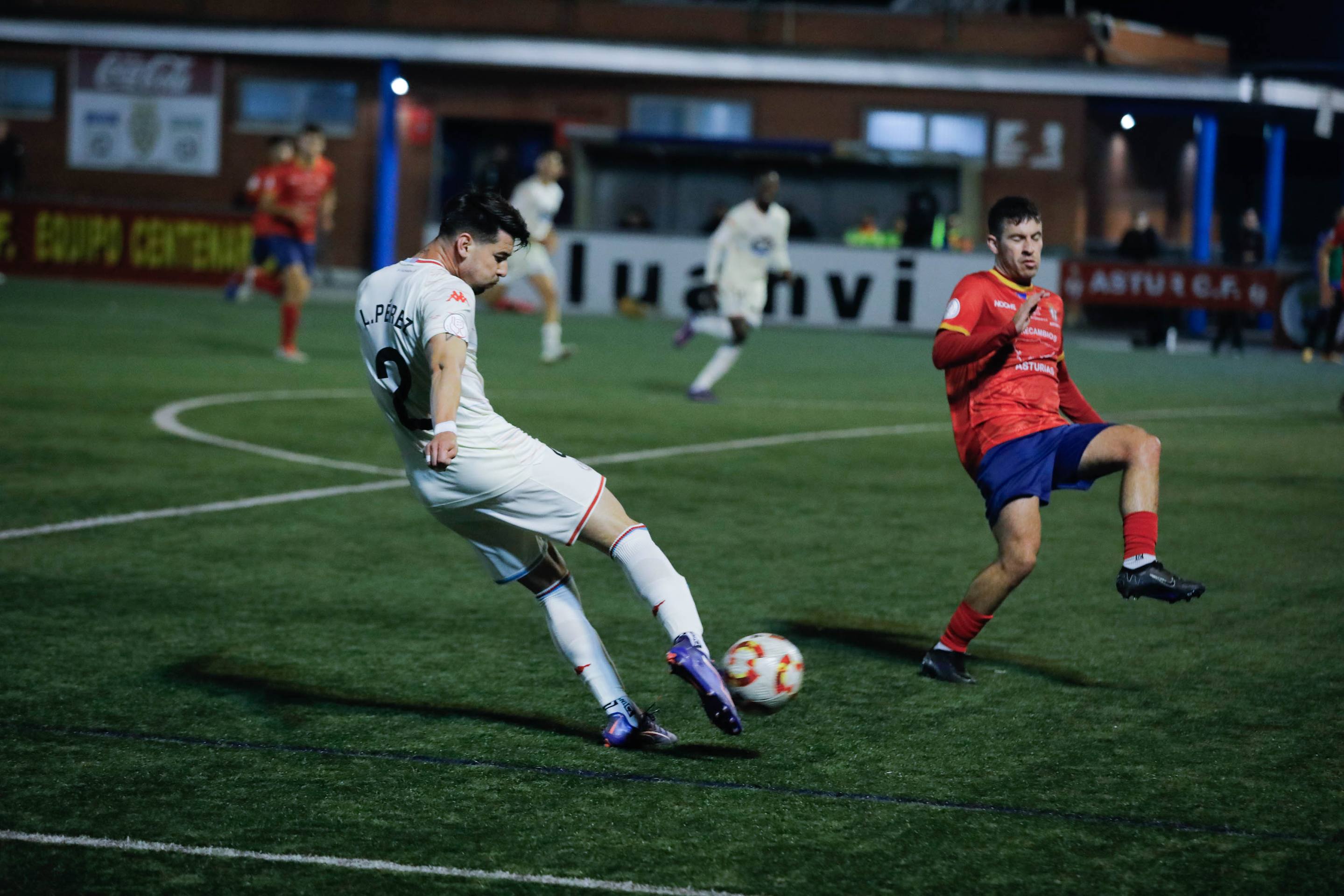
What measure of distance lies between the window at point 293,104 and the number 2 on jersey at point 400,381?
30.3 m

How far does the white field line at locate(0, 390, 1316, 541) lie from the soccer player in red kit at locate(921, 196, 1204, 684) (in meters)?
4.37

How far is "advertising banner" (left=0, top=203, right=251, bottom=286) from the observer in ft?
85.9

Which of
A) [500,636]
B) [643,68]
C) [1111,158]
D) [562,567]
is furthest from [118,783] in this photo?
[1111,158]

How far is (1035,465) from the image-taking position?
18.6 feet

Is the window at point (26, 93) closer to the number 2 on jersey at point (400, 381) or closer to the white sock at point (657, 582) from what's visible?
the number 2 on jersey at point (400, 381)

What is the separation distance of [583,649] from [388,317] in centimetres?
113

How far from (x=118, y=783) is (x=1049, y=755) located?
2.64m

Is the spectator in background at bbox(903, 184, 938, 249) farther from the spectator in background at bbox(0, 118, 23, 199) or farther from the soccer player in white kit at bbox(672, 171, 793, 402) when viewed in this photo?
the spectator in background at bbox(0, 118, 23, 199)

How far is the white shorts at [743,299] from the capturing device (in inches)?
600

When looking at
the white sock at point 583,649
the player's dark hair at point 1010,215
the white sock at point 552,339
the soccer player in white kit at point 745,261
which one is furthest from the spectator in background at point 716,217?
the white sock at point 583,649

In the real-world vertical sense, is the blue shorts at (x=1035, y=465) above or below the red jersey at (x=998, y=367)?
below

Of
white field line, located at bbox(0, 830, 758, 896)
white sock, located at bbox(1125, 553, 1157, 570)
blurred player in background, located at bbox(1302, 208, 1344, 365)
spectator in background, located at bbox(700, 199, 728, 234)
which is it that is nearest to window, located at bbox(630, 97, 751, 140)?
spectator in background, located at bbox(700, 199, 728, 234)

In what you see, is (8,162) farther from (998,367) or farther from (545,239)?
(998,367)

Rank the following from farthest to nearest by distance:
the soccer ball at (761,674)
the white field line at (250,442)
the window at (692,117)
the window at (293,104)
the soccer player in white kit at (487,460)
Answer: the window at (293,104) → the window at (692,117) → the white field line at (250,442) → the soccer ball at (761,674) → the soccer player in white kit at (487,460)
